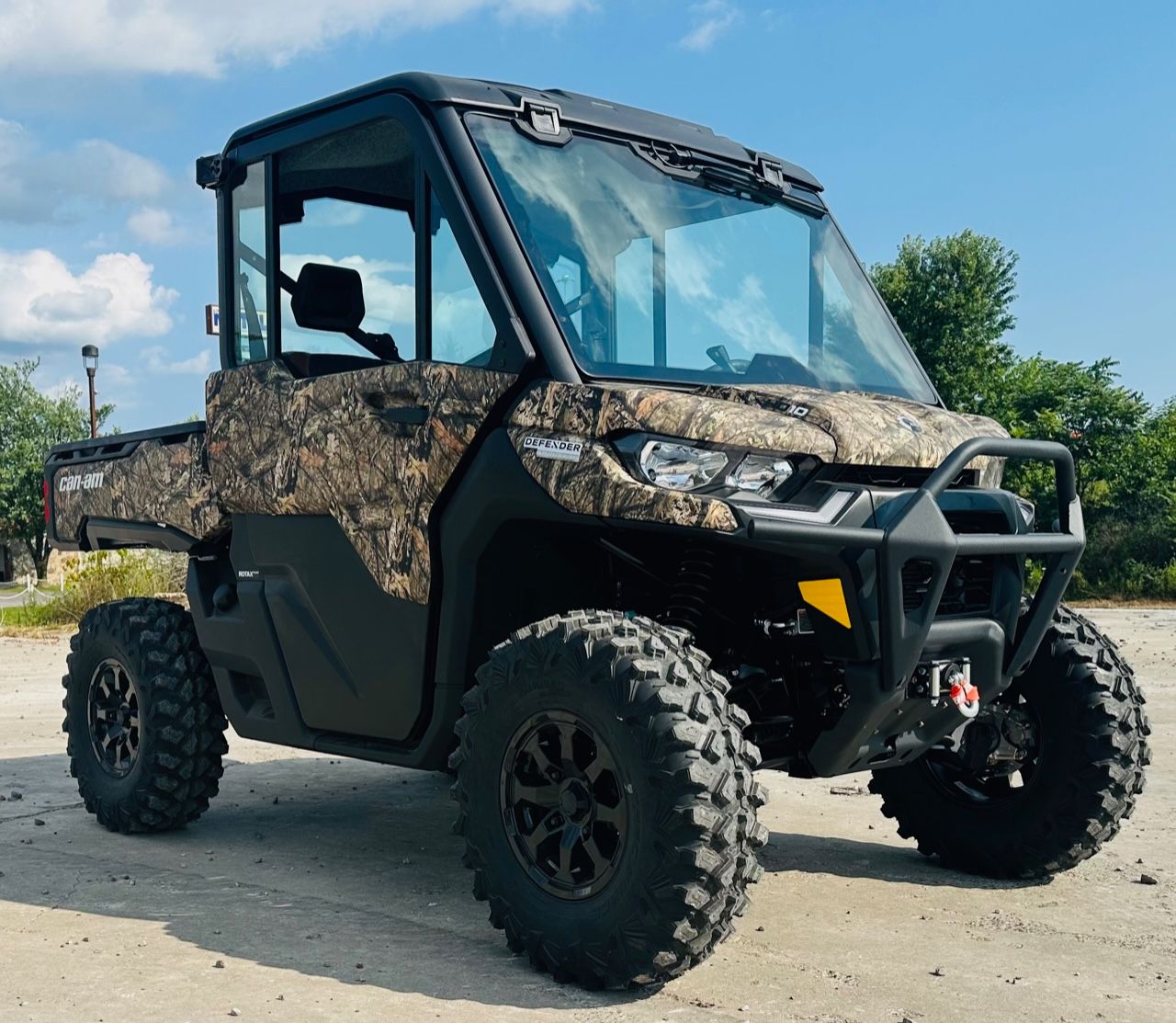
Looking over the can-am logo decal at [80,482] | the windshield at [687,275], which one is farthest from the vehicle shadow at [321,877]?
the windshield at [687,275]

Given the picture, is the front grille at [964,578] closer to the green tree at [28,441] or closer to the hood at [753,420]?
the hood at [753,420]

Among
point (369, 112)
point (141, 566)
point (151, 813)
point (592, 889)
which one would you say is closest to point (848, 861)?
point (592, 889)

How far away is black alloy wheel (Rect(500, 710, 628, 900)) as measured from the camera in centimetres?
427

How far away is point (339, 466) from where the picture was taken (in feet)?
17.5

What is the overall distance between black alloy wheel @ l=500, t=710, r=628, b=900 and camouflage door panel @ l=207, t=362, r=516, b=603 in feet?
2.72

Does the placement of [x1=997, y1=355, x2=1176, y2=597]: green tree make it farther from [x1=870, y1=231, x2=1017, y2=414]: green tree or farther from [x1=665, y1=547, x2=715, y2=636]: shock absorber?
[x1=665, y1=547, x2=715, y2=636]: shock absorber

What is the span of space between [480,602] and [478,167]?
57.7 inches

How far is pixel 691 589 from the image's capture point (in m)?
4.81

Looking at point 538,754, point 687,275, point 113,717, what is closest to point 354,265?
point 687,275

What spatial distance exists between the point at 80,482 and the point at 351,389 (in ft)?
8.30

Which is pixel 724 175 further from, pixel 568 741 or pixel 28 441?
pixel 28 441

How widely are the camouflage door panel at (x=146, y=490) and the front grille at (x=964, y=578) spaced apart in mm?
2952

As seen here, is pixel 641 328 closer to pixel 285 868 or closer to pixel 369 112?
pixel 369 112

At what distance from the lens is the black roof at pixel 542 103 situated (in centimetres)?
502
